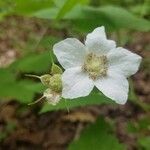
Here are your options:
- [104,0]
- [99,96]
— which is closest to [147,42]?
[104,0]

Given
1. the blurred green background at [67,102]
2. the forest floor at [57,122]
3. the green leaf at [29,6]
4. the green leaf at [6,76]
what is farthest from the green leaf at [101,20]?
the forest floor at [57,122]

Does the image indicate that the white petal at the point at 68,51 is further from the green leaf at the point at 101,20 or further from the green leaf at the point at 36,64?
the green leaf at the point at 36,64

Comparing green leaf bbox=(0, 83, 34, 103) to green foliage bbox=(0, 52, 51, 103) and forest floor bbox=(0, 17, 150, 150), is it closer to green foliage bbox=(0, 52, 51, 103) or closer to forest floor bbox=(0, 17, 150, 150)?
green foliage bbox=(0, 52, 51, 103)

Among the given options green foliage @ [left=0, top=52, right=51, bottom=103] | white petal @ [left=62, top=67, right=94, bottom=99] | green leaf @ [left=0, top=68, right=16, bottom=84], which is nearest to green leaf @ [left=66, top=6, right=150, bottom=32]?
green foliage @ [left=0, top=52, right=51, bottom=103]

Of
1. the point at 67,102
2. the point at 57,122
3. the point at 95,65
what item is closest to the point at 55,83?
A: the point at 95,65

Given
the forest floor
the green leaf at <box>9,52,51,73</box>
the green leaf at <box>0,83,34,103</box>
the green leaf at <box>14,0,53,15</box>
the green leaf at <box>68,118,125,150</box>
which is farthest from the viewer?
the forest floor

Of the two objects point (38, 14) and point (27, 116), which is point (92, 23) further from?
point (27, 116)

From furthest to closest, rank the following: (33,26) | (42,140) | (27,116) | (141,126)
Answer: (33,26) < (27,116) < (42,140) < (141,126)
